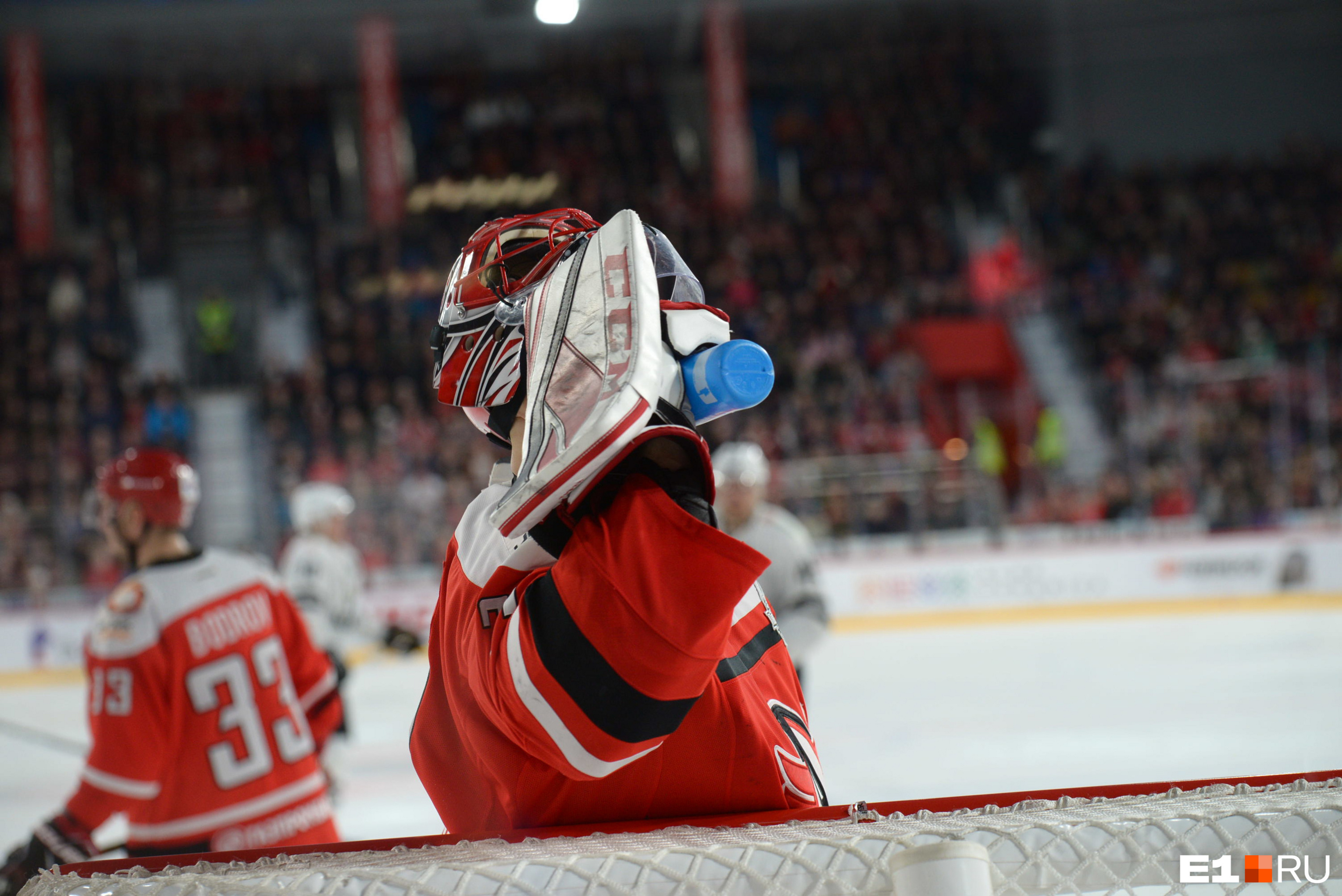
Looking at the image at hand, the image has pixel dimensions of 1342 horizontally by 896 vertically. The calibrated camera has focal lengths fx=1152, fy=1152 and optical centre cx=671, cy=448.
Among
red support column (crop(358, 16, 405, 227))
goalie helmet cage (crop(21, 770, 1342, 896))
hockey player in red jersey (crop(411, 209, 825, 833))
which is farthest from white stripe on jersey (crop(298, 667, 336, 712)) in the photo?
red support column (crop(358, 16, 405, 227))

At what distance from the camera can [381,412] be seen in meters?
13.4

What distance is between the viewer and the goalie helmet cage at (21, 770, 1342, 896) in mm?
700

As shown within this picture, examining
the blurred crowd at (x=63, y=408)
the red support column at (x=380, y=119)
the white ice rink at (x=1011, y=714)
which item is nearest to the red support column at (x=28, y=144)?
the blurred crowd at (x=63, y=408)

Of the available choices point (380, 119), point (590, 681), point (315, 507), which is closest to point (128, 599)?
point (590, 681)

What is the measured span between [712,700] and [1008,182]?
1994cm

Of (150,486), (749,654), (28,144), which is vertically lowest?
(749,654)

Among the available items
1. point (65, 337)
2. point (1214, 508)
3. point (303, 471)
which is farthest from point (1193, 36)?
point (65, 337)

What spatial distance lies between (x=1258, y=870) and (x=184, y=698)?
2339mm

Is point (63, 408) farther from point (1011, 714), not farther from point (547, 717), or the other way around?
point (547, 717)

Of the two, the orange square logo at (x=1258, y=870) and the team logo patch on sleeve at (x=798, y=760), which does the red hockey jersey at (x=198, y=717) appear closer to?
the team logo patch on sleeve at (x=798, y=760)

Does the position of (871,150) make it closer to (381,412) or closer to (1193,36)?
(1193,36)

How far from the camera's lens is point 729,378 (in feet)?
2.26

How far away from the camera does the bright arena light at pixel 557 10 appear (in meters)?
3.59

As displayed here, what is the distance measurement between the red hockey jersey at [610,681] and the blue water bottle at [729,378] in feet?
0.20
